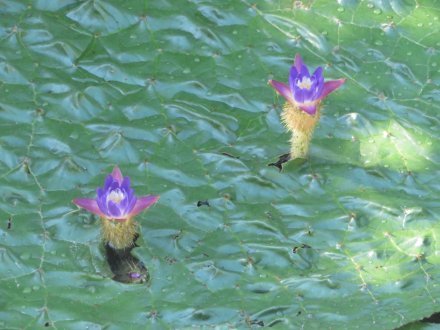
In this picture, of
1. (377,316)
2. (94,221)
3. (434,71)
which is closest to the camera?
(377,316)

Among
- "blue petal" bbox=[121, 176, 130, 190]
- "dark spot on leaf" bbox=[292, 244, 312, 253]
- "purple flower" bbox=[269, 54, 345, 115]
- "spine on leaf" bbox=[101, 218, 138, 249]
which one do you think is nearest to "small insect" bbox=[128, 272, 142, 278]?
"spine on leaf" bbox=[101, 218, 138, 249]

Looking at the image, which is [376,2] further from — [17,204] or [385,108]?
[17,204]

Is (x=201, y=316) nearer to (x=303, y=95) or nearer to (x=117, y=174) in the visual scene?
(x=117, y=174)

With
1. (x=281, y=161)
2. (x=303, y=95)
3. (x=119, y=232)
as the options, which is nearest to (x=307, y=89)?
(x=303, y=95)

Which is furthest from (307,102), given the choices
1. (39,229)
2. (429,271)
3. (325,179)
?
(39,229)

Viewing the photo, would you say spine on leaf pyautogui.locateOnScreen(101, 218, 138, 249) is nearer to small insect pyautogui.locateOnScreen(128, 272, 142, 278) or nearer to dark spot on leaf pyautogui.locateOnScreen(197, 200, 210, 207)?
small insect pyautogui.locateOnScreen(128, 272, 142, 278)

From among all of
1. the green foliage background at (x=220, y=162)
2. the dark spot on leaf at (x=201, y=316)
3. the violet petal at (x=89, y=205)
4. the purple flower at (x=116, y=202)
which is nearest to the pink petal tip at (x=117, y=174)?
the purple flower at (x=116, y=202)

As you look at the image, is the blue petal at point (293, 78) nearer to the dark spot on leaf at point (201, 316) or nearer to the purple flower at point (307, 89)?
the purple flower at point (307, 89)
